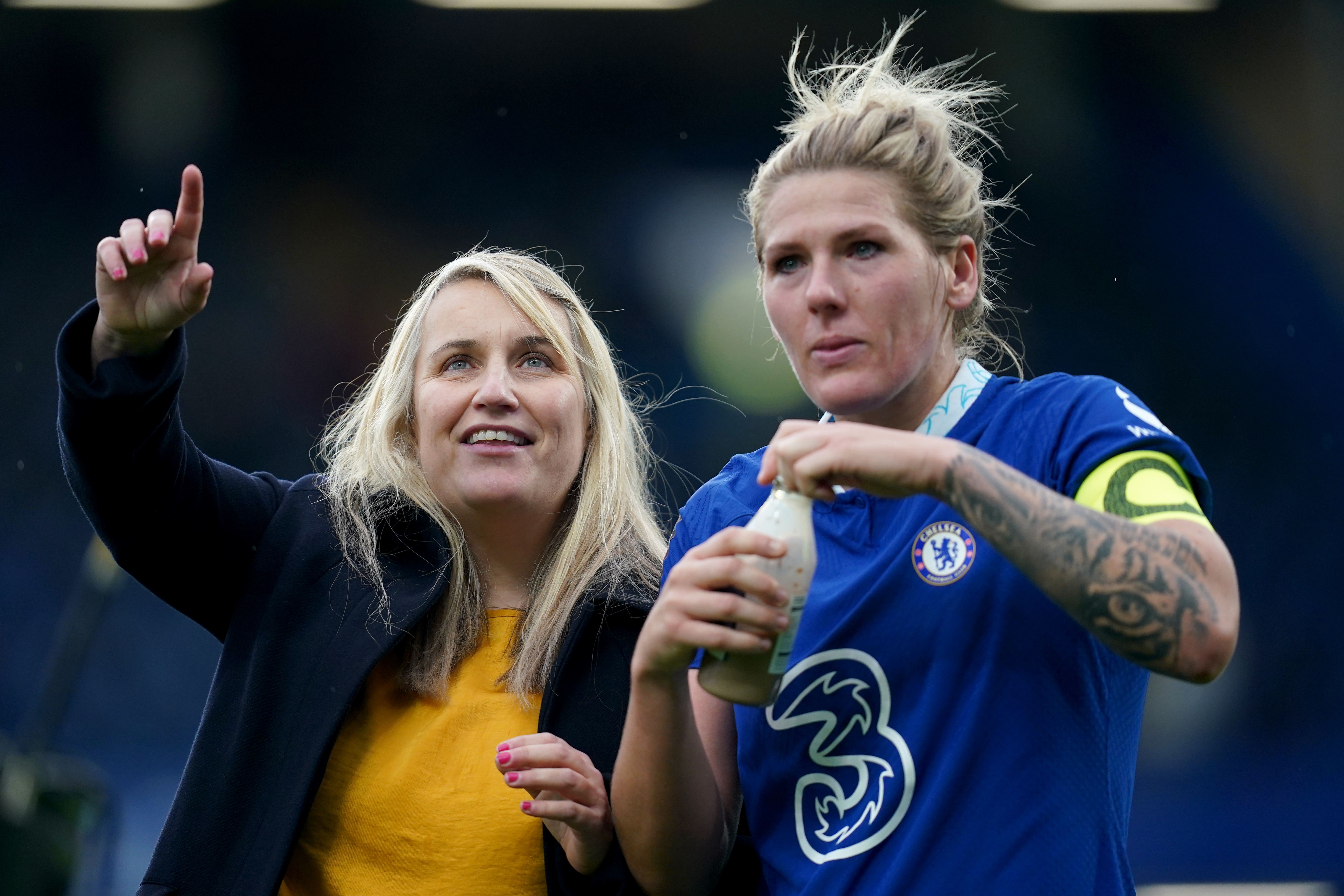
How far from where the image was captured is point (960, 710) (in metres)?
1.32

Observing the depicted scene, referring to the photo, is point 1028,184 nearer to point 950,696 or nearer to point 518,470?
point 518,470

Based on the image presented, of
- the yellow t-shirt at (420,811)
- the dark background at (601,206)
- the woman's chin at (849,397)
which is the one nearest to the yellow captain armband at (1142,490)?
the woman's chin at (849,397)

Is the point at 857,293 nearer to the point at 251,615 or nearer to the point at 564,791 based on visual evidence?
the point at 564,791

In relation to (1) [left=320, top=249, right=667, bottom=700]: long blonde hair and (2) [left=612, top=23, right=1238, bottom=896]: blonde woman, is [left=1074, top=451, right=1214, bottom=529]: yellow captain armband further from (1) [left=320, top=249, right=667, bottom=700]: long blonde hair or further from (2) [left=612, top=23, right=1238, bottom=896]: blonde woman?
(1) [left=320, top=249, right=667, bottom=700]: long blonde hair

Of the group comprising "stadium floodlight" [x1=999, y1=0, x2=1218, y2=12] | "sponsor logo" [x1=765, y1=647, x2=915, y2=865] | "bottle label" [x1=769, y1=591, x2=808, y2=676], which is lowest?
"sponsor logo" [x1=765, y1=647, x2=915, y2=865]

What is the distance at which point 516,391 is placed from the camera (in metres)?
1.99

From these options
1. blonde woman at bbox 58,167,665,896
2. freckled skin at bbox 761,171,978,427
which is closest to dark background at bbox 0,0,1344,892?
blonde woman at bbox 58,167,665,896

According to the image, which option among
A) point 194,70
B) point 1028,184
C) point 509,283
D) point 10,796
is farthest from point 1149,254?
point 10,796

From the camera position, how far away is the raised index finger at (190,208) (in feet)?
5.14

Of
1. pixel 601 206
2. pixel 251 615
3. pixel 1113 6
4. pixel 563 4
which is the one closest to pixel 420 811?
pixel 251 615

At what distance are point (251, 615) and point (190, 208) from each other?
0.67m

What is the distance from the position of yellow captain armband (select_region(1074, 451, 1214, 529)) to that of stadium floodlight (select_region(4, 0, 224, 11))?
18.1 ft

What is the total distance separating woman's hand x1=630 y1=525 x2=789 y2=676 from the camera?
122 cm

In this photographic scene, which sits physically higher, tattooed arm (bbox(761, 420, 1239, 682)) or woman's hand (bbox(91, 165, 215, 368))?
woman's hand (bbox(91, 165, 215, 368))
